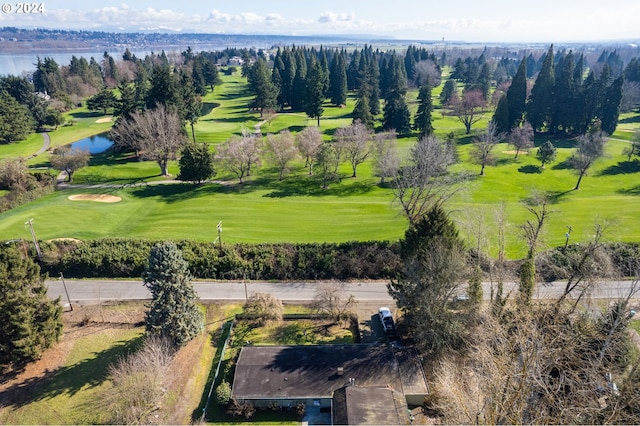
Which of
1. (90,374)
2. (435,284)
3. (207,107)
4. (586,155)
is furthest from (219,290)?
(207,107)

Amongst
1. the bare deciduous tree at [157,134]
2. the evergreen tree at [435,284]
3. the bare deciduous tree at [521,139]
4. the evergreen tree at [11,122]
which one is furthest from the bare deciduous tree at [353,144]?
the evergreen tree at [11,122]

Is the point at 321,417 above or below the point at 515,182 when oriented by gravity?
below

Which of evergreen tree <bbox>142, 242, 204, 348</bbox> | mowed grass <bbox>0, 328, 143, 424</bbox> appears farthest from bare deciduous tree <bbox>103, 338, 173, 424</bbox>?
evergreen tree <bbox>142, 242, 204, 348</bbox>

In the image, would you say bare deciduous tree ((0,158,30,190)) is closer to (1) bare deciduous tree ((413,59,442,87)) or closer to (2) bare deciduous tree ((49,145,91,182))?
(2) bare deciduous tree ((49,145,91,182))

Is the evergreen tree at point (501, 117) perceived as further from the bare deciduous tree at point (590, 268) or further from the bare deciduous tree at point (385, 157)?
the bare deciduous tree at point (590, 268)

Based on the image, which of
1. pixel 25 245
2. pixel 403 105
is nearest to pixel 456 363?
pixel 25 245

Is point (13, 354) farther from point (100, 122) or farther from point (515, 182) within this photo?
point (100, 122)
